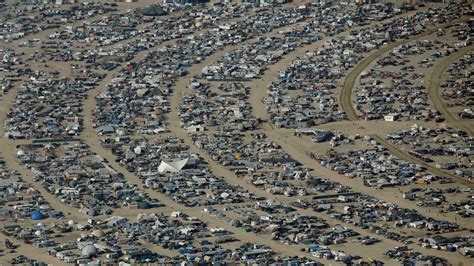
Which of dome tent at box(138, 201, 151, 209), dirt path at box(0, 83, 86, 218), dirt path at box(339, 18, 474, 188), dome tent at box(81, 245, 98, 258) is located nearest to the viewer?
dome tent at box(81, 245, 98, 258)

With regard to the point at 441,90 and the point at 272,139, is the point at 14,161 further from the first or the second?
the point at 441,90

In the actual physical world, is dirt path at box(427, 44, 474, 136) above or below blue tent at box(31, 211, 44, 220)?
below

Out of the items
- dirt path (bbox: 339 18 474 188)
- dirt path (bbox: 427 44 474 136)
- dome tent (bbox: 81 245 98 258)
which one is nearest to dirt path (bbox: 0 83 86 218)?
dome tent (bbox: 81 245 98 258)

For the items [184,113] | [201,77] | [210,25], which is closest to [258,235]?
[184,113]

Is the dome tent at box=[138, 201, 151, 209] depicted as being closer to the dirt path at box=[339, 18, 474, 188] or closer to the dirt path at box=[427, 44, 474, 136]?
the dirt path at box=[339, 18, 474, 188]

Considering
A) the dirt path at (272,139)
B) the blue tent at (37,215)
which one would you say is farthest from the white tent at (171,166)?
the blue tent at (37,215)

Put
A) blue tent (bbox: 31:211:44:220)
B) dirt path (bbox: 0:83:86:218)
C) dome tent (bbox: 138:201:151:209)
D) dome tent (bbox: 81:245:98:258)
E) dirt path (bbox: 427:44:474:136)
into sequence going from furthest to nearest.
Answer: dirt path (bbox: 427:44:474:136)
dirt path (bbox: 0:83:86:218)
dome tent (bbox: 138:201:151:209)
blue tent (bbox: 31:211:44:220)
dome tent (bbox: 81:245:98:258)

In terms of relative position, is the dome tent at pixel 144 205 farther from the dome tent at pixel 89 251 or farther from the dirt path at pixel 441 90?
the dirt path at pixel 441 90
